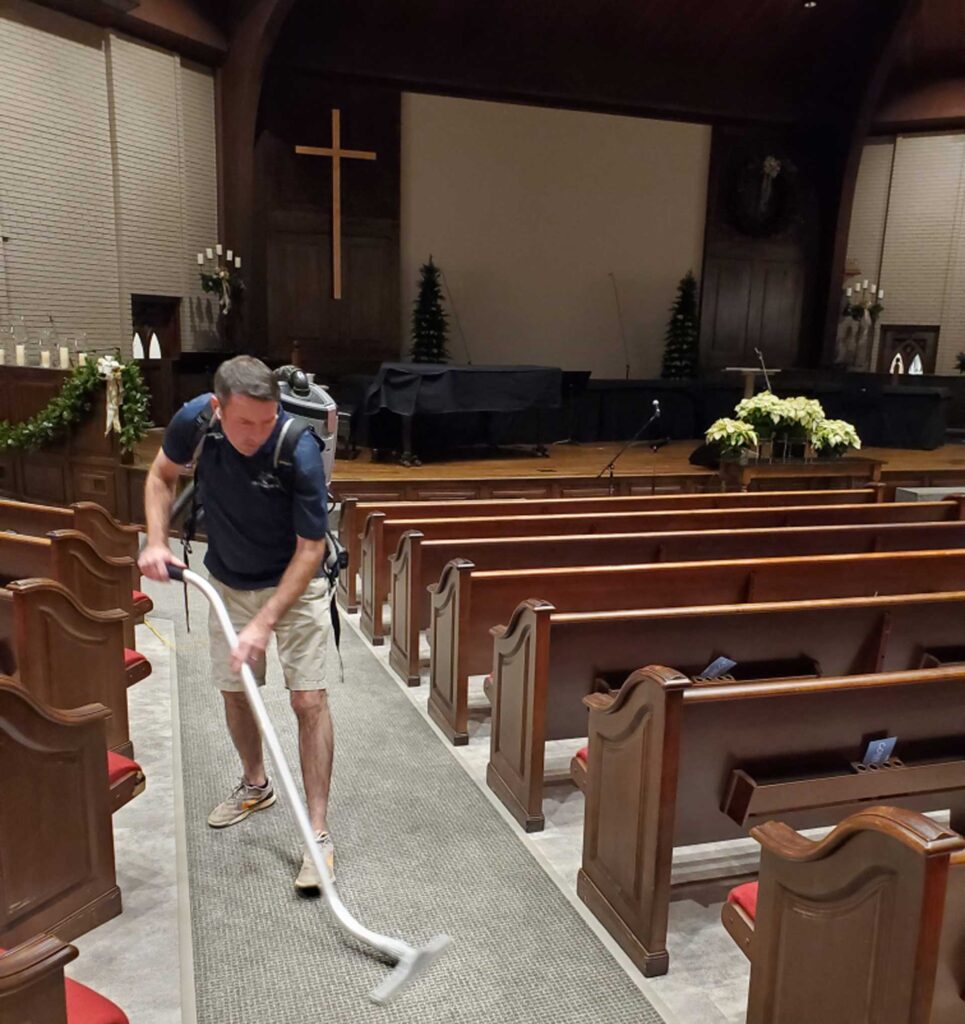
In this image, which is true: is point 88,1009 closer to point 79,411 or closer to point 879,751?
point 879,751

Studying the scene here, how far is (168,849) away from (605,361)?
10900 millimetres

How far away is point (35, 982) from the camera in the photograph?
53.2 inches

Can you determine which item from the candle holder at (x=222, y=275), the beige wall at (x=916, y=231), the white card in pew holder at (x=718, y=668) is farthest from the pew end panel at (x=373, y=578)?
the beige wall at (x=916, y=231)

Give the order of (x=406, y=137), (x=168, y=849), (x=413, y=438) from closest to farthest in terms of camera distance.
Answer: (x=168, y=849)
(x=413, y=438)
(x=406, y=137)

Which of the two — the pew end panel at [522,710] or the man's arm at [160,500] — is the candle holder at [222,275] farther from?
the pew end panel at [522,710]

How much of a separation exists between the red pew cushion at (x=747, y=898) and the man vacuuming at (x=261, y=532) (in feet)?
3.92

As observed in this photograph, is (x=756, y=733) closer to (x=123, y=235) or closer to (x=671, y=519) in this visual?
(x=671, y=519)

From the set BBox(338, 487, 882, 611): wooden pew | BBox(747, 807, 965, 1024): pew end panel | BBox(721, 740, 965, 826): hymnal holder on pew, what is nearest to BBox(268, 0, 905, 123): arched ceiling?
BBox(338, 487, 882, 611): wooden pew

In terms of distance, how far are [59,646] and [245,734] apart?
69 cm

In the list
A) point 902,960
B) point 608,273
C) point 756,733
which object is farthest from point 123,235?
point 902,960

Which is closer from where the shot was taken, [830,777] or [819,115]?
[830,777]

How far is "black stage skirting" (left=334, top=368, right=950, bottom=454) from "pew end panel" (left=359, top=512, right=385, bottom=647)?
4015 millimetres

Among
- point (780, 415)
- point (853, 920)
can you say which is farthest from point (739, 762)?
point (780, 415)

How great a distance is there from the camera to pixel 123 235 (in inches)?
371
